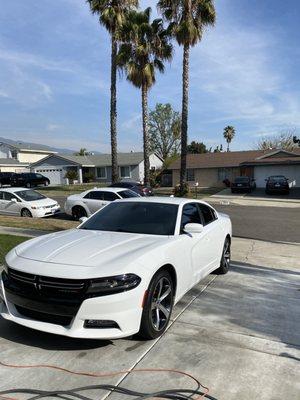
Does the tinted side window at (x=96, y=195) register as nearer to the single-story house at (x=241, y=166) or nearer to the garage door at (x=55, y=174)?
the single-story house at (x=241, y=166)

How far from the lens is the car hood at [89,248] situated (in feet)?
13.7

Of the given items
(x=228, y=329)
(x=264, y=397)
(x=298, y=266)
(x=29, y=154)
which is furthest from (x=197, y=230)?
(x=29, y=154)

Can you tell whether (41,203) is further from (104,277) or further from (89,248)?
(104,277)

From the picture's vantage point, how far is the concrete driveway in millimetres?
3527

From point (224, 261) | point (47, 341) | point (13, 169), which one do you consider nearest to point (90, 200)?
point (224, 261)

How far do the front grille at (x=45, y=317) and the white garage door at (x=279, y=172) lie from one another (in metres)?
40.5

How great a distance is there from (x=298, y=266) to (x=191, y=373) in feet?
17.9

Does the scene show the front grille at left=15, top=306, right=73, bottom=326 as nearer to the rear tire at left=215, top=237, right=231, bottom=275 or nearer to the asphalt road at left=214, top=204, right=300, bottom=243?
the rear tire at left=215, top=237, right=231, bottom=275

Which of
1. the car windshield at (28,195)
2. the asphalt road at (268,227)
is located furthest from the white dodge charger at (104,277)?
the car windshield at (28,195)

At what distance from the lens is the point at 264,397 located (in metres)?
3.34

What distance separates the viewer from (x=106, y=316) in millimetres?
3854

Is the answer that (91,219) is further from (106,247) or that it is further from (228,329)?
(228,329)

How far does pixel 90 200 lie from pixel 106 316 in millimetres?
12972

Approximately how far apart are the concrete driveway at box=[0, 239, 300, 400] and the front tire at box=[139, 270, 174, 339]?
127 mm
